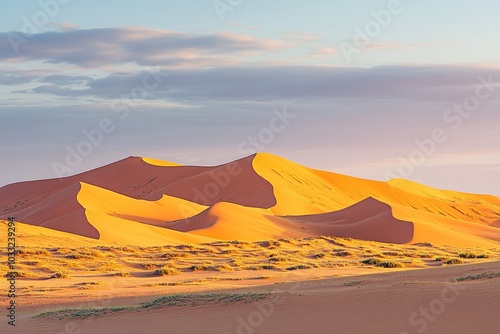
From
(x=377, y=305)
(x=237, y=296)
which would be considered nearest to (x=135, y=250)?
(x=237, y=296)

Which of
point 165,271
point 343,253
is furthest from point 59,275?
point 343,253

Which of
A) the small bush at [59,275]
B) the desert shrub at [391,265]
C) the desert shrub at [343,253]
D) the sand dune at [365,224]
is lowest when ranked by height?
the small bush at [59,275]

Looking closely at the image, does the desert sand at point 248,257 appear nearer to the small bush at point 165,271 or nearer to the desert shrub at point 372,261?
the small bush at point 165,271

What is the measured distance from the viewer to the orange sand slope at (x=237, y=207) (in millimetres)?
47938

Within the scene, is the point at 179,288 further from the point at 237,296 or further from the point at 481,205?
the point at 481,205

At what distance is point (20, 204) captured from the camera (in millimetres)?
82000

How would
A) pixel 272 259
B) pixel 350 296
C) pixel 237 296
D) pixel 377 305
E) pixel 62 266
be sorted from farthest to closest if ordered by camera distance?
pixel 272 259 → pixel 62 266 → pixel 237 296 → pixel 350 296 → pixel 377 305

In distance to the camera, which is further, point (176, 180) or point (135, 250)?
point (176, 180)

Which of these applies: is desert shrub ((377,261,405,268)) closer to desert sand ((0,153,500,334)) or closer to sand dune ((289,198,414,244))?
desert sand ((0,153,500,334))

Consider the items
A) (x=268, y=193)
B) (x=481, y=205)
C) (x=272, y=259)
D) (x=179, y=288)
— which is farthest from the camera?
(x=481, y=205)

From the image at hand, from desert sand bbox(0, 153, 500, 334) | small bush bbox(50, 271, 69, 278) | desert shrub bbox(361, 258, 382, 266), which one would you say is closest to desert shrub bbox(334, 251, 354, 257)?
desert sand bbox(0, 153, 500, 334)

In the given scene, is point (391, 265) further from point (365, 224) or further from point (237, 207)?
point (237, 207)

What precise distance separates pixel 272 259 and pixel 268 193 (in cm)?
3686

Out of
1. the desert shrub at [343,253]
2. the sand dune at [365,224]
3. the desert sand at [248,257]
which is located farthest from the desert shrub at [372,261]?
the sand dune at [365,224]
